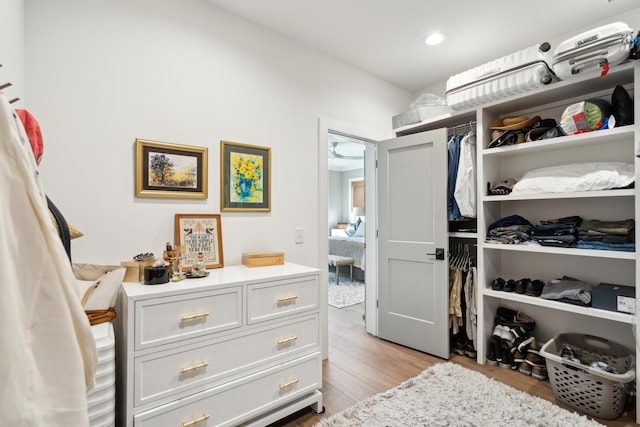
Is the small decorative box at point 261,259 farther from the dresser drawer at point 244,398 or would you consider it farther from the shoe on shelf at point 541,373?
the shoe on shelf at point 541,373

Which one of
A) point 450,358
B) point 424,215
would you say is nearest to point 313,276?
point 424,215

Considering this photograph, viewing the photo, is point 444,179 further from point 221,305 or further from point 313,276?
point 221,305

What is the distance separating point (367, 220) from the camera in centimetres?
337

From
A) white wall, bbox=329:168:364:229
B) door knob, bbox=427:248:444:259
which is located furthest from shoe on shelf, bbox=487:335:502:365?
white wall, bbox=329:168:364:229

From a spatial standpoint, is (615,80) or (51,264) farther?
(615,80)

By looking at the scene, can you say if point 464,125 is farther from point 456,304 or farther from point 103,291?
point 103,291

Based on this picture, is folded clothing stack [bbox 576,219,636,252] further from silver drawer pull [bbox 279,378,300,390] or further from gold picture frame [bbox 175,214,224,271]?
gold picture frame [bbox 175,214,224,271]

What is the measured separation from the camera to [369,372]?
2467mm

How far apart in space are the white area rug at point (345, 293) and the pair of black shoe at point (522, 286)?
2.16 metres

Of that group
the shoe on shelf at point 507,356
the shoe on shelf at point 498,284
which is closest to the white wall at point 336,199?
the shoe on shelf at point 498,284

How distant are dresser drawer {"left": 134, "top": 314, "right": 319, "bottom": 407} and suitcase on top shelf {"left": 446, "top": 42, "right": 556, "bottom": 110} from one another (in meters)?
2.16

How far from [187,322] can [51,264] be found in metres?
1.04

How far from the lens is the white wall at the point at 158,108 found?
163 centimetres

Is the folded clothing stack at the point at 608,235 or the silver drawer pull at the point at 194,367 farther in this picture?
the folded clothing stack at the point at 608,235
